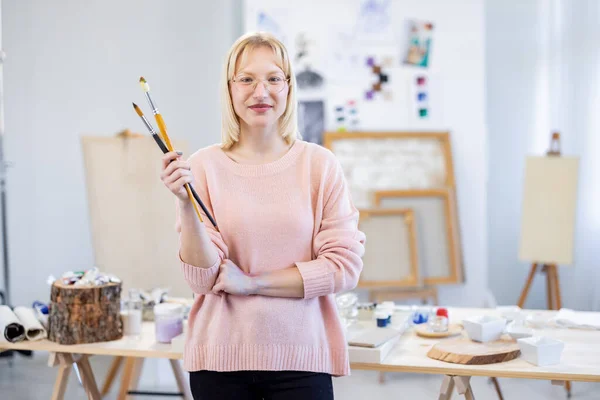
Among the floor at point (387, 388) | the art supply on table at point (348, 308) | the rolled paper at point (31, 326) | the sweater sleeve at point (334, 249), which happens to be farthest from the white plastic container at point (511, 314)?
the rolled paper at point (31, 326)

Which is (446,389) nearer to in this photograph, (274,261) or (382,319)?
(382,319)

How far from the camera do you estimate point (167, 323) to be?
94.7 inches

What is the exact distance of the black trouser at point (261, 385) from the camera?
1727mm

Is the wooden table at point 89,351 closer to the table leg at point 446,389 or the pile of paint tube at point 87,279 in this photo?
the pile of paint tube at point 87,279

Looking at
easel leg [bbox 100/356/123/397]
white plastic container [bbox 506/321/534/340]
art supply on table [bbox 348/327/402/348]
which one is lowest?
easel leg [bbox 100/356/123/397]

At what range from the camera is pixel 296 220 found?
176 centimetres

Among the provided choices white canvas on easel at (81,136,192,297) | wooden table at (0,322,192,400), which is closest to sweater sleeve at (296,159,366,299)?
wooden table at (0,322,192,400)

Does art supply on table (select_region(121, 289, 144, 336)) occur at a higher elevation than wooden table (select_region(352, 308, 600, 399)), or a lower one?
higher

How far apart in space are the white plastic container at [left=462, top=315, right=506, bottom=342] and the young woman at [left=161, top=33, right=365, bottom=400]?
2.17 feet

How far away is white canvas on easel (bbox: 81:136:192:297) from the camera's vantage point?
3.82 meters

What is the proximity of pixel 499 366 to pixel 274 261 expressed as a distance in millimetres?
804

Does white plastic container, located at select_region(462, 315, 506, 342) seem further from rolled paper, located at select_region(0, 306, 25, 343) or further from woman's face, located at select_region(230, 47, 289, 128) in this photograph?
rolled paper, located at select_region(0, 306, 25, 343)

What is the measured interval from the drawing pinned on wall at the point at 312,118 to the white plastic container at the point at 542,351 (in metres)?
2.72

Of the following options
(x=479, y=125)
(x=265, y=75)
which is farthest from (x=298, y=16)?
(x=265, y=75)
